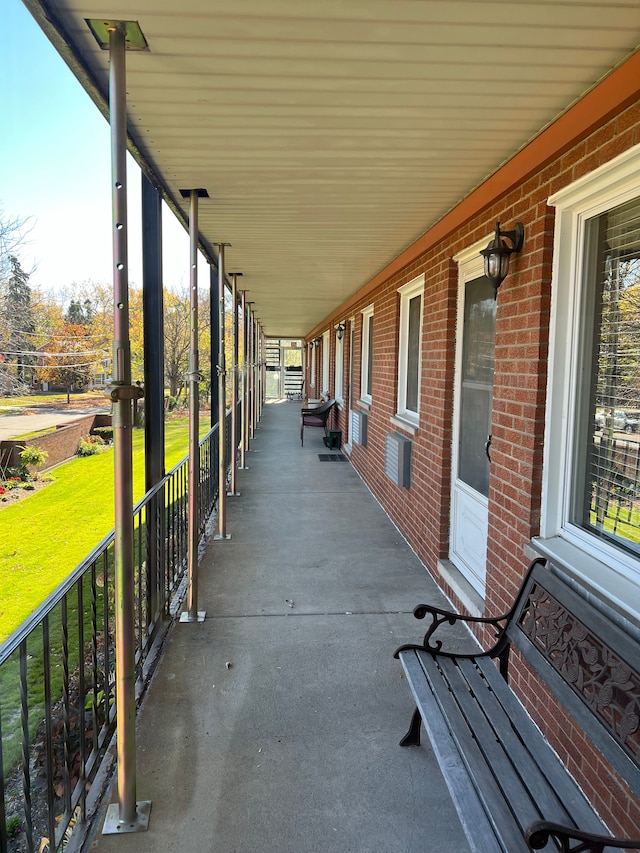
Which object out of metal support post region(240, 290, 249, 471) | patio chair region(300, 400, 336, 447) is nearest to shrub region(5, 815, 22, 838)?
metal support post region(240, 290, 249, 471)

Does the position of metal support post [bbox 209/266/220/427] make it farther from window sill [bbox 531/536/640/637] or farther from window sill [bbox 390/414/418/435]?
window sill [bbox 531/536/640/637]

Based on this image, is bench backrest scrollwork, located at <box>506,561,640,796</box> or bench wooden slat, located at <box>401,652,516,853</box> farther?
bench backrest scrollwork, located at <box>506,561,640,796</box>

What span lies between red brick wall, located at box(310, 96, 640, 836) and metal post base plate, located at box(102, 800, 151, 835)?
1.43 meters

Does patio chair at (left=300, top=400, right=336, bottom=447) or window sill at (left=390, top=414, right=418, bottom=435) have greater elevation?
window sill at (left=390, top=414, right=418, bottom=435)

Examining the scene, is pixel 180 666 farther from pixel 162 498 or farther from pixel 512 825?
pixel 512 825

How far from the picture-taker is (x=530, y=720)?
1.69m

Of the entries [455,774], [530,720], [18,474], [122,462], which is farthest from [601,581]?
[18,474]

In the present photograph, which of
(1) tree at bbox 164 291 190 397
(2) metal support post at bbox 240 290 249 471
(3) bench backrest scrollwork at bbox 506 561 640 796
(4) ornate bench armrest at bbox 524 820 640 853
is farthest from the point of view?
(2) metal support post at bbox 240 290 249 471

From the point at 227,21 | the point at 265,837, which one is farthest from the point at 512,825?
the point at 227,21

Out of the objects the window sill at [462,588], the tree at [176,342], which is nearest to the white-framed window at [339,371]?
the tree at [176,342]

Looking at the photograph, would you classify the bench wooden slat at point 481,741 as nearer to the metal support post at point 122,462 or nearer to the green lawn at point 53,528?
the metal support post at point 122,462

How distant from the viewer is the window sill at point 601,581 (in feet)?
5.36

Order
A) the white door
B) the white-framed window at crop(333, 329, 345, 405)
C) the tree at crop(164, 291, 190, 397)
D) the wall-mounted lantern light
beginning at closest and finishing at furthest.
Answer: the wall-mounted lantern light < the white door < the tree at crop(164, 291, 190, 397) < the white-framed window at crop(333, 329, 345, 405)

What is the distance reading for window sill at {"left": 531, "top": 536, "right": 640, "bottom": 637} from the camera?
64.3 inches
